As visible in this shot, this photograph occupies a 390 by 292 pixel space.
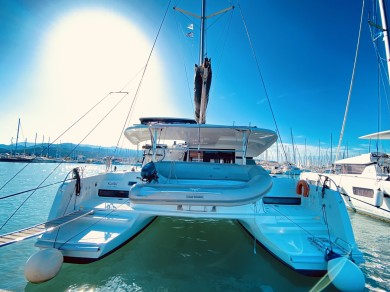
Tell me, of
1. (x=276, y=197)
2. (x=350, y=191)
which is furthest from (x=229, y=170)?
(x=350, y=191)

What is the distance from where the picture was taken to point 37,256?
271cm

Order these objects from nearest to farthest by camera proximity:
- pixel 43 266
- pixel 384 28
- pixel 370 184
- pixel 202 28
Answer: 1. pixel 43 266
2. pixel 202 28
3. pixel 384 28
4. pixel 370 184

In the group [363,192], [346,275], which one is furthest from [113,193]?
[363,192]

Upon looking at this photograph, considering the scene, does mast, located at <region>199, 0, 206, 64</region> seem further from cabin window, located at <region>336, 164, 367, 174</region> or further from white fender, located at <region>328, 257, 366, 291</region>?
cabin window, located at <region>336, 164, 367, 174</region>

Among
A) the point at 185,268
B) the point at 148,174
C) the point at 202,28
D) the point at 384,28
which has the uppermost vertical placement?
the point at 384,28

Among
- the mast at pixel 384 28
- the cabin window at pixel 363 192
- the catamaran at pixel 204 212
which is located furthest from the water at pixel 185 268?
the mast at pixel 384 28

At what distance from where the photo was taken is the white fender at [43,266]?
2.59 metres

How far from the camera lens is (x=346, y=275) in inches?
104

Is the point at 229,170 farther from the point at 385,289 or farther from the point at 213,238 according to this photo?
the point at 385,289

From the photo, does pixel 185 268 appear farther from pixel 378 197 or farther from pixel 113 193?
pixel 378 197

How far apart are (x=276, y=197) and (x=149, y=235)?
11.3 ft

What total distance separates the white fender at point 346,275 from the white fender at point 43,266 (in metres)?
3.76

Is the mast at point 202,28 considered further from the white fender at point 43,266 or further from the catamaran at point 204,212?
the white fender at point 43,266

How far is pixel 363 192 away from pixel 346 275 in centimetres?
857
